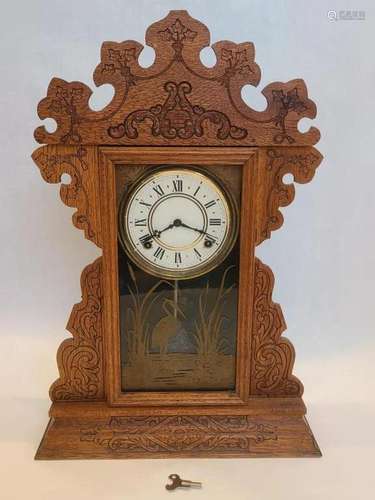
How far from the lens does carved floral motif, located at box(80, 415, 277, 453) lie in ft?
5.04

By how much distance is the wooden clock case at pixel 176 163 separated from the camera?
1.40m

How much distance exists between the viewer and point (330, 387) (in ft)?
6.07

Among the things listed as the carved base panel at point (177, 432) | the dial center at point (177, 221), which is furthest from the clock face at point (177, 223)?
the carved base panel at point (177, 432)

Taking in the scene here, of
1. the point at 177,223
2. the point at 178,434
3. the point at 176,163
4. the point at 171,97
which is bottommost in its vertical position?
the point at 178,434

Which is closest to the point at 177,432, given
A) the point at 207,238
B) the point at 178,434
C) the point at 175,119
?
the point at 178,434

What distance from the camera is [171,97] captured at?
1401mm

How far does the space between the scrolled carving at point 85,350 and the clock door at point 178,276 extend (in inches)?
2.5

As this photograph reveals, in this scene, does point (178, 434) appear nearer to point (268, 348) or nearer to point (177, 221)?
point (268, 348)

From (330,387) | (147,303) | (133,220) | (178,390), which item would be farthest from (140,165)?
(330,387)

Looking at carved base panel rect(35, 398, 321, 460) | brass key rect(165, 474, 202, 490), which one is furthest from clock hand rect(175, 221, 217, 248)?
brass key rect(165, 474, 202, 490)

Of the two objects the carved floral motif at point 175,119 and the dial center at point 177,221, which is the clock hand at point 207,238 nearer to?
the dial center at point 177,221

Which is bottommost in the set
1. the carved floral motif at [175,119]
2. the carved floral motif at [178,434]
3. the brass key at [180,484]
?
the brass key at [180,484]

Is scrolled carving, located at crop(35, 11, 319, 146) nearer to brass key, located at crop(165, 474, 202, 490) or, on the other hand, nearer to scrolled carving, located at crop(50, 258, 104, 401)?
scrolled carving, located at crop(50, 258, 104, 401)

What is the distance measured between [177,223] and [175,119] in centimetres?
25
